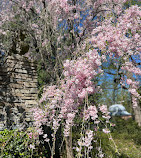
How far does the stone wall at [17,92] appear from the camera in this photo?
3.84m

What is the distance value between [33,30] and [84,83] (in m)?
3.61

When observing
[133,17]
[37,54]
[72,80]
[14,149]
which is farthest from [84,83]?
[37,54]

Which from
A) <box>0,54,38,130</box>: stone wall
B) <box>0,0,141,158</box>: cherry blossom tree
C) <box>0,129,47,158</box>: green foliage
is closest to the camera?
→ <box>0,0,141,158</box>: cherry blossom tree

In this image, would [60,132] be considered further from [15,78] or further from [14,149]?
[15,78]

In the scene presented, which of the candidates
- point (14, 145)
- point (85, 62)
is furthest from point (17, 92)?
point (85, 62)

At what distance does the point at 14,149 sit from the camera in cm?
332

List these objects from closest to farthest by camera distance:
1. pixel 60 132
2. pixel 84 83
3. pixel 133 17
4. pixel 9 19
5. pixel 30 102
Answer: pixel 84 83
pixel 133 17
pixel 30 102
pixel 60 132
pixel 9 19

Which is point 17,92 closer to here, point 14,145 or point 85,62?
point 14,145

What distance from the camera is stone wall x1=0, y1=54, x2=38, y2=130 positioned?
384 centimetres

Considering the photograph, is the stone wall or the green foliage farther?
the stone wall

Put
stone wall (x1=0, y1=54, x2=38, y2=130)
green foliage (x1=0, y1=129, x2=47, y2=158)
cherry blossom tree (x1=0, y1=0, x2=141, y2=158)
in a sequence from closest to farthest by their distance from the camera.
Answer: cherry blossom tree (x1=0, y1=0, x2=141, y2=158)
green foliage (x1=0, y1=129, x2=47, y2=158)
stone wall (x1=0, y1=54, x2=38, y2=130)

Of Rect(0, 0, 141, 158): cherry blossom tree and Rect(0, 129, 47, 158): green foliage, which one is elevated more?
Rect(0, 0, 141, 158): cherry blossom tree

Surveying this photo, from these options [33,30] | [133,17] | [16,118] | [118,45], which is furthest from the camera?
[33,30]

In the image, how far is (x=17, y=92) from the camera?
407 centimetres
